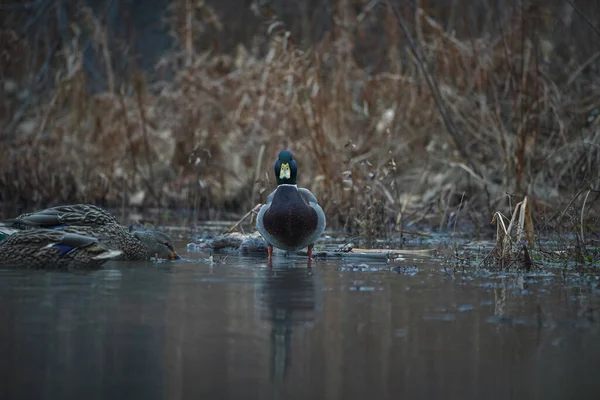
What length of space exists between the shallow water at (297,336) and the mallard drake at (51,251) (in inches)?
11.0

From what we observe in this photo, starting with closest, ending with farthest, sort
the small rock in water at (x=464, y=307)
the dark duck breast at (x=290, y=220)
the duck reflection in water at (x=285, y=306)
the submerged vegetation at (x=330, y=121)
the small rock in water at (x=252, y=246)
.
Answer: the duck reflection in water at (x=285, y=306), the small rock in water at (x=464, y=307), the dark duck breast at (x=290, y=220), the small rock in water at (x=252, y=246), the submerged vegetation at (x=330, y=121)

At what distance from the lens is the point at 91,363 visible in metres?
3.96

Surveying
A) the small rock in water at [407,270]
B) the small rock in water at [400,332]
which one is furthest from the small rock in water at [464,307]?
the small rock in water at [407,270]

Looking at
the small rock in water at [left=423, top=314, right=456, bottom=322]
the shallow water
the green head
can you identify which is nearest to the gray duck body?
the green head

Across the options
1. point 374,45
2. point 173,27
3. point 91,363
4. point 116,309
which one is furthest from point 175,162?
point 91,363

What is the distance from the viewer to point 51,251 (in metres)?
6.88

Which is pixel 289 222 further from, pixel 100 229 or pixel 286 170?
pixel 100 229

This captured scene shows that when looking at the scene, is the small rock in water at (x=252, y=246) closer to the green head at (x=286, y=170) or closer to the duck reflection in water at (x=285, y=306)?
the green head at (x=286, y=170)

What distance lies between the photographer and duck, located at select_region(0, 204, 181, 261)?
7562 millimetres

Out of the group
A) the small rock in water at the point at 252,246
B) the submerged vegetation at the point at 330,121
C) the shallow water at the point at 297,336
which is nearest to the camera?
the shallow water at the point at 297,336

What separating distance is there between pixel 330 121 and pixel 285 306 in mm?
6362

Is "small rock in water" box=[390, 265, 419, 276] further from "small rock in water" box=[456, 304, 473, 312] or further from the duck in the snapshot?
the duck

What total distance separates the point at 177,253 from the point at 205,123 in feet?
16.6

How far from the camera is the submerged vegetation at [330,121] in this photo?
34.5 ft
